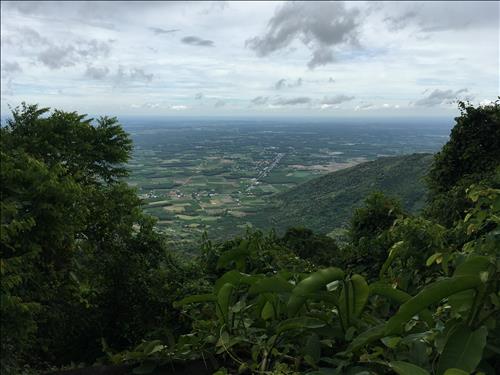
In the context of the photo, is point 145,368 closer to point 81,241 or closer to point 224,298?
point 224,298

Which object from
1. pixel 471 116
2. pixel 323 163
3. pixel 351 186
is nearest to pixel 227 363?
pixel 471 116

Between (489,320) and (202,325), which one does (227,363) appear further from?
(489,320)

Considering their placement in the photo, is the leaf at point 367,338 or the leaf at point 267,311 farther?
the leaf at point 267,311

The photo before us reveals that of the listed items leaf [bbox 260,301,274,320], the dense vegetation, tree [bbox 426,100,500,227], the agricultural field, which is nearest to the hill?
the agricultural field

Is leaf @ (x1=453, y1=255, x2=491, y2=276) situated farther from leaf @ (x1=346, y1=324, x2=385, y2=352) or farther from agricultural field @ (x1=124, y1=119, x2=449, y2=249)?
agricultural field @ (x1=124, y1=119, x2=449, y2=249)

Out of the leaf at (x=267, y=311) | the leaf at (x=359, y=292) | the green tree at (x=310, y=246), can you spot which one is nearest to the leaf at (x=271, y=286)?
the leaf at (x=267, y=311)

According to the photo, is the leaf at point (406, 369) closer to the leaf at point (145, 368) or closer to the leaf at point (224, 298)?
the leaf at point (224, 298)

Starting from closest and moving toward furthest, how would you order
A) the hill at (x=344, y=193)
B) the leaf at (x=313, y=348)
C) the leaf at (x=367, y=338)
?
1. the leaf at (x=367, y=338)
2. the leaf at (x=313, y=348)
3. the hill at (x=344, y=193)

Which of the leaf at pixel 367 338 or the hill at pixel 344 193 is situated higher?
the leaf at pixel 367 338
